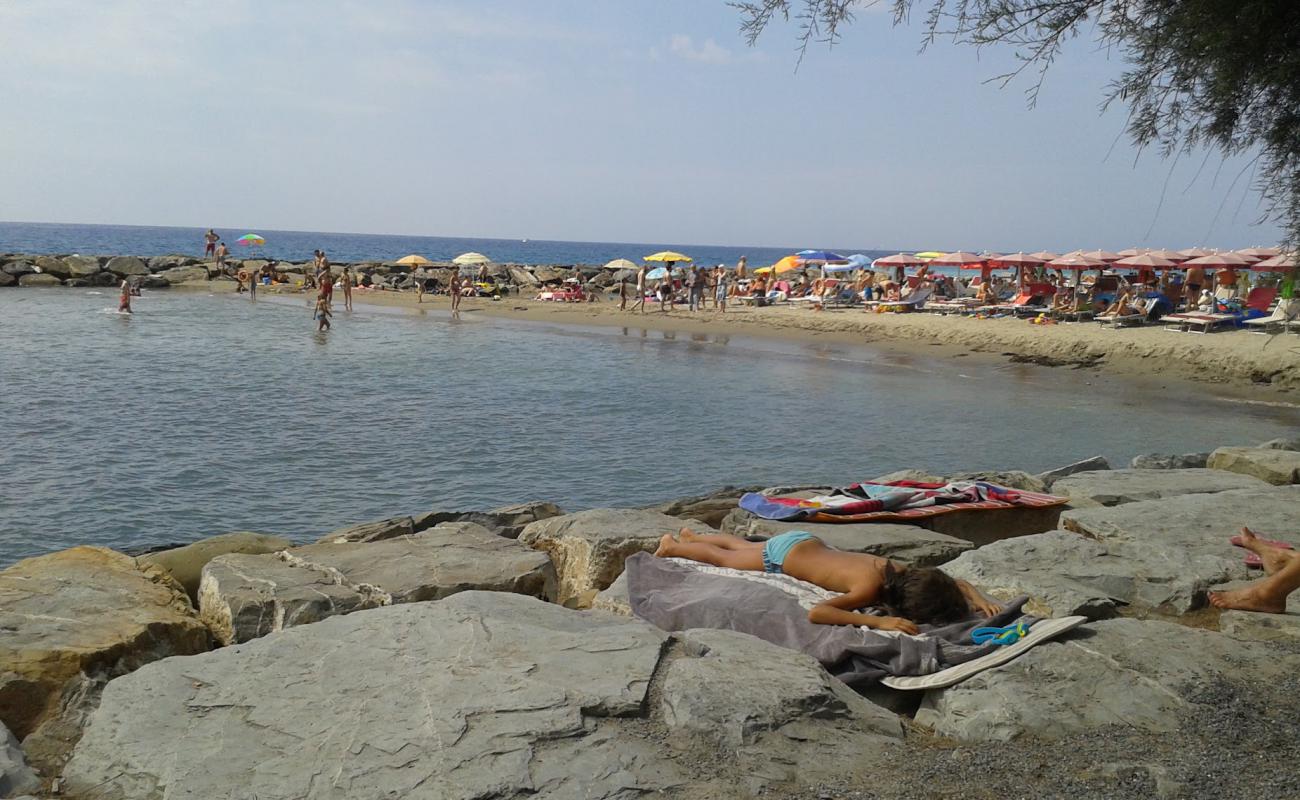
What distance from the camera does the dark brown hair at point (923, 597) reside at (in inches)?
194

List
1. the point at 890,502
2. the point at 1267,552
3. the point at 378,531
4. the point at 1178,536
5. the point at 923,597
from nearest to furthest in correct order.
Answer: the point at 923,597 → the point at 1267,552 → the point at 1178,536 → the point at 890,502 → the point at 378,531

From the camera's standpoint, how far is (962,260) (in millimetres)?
35188

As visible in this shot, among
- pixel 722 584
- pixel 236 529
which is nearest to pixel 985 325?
pixel 236 529

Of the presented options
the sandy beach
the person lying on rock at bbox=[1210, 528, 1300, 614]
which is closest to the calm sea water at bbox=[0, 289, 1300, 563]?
the sandy beach

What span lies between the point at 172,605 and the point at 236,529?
469 cm

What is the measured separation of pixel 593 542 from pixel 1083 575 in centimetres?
290

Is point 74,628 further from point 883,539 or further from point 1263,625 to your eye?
point 1263,625

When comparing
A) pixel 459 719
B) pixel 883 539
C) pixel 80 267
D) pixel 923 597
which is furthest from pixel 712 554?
pixel 80 267

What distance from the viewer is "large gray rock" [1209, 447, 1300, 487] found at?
912 centimetres

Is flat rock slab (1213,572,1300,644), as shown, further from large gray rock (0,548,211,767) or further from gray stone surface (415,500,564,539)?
large gray rock (0,548,211,767)

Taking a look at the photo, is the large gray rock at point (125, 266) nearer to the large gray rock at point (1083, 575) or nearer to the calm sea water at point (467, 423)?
the calm sea water at point (467, 423)

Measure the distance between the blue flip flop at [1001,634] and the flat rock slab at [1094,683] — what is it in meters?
0.15

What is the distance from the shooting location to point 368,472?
12320 millimetres

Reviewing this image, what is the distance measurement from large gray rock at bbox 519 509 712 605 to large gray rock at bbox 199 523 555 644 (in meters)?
0.26
